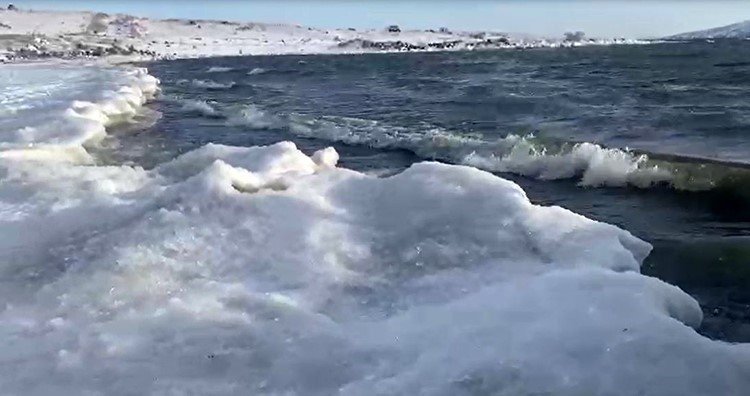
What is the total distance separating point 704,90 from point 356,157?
1299 cm

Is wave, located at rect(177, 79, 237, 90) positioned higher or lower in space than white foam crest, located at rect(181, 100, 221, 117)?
lower

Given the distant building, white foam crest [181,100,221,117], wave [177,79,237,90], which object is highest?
white foam crest [181,100,221,117]

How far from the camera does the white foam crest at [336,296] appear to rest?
385 cm

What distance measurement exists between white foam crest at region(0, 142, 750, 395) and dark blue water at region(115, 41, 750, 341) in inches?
40.9

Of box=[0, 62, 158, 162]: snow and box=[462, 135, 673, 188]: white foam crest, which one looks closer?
box=[462, 135, 673, 188]: white foam crest

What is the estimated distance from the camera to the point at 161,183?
8008mm

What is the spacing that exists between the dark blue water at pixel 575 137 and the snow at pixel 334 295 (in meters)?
1.05

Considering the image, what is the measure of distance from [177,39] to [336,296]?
85178 millimetres

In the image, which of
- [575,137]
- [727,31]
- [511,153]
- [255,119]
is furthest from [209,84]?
[727,31]

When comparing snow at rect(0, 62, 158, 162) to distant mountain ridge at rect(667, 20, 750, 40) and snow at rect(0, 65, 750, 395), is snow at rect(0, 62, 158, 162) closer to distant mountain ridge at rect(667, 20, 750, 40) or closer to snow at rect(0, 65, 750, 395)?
snow at rect(0, 65, 750, 395)

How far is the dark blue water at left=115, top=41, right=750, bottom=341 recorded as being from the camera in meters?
7.02

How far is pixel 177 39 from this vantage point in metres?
85.4

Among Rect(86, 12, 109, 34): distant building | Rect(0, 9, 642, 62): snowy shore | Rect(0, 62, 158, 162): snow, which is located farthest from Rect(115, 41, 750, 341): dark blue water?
Rect(86, 12, 109, 34): distant building

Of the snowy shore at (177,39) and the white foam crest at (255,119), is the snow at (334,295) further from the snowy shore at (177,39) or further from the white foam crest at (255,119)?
the snowy shore at (177,39)
